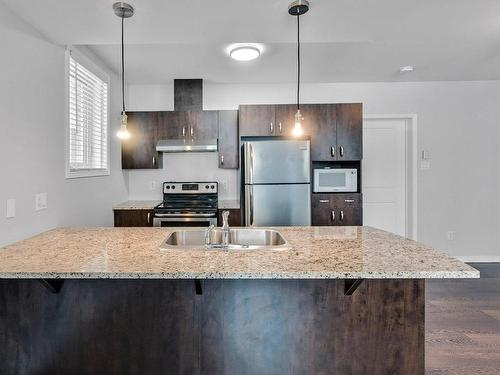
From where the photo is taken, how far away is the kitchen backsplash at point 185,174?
14.1 ft

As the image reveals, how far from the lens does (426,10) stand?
2.09 metres

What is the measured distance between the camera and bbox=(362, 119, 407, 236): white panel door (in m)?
4.36

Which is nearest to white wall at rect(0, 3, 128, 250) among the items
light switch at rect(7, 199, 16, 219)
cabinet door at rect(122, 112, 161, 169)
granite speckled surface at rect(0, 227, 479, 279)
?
light switch at rect(7, 199, 16, 219)

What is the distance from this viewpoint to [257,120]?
3.79 meters

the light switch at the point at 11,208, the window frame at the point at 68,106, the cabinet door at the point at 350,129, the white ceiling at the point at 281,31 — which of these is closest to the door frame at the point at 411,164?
the cabinet door at the point at 350,129

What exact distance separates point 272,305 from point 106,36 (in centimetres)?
215

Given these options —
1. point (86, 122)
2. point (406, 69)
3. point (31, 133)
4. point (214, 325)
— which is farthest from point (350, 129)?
point (31, 133)

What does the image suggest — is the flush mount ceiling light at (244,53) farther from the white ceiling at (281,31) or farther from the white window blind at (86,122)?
the white window blind at (86,122)

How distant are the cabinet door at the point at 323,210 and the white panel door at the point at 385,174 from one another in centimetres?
87

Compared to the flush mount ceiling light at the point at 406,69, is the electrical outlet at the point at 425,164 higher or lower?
lower

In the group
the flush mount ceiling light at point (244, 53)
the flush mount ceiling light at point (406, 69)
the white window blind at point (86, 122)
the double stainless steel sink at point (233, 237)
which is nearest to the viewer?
the double stainless steel sink at point (233, 237)

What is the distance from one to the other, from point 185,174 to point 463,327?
11.0ft

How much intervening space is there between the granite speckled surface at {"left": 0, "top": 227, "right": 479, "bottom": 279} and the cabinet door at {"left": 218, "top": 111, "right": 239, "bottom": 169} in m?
2.12

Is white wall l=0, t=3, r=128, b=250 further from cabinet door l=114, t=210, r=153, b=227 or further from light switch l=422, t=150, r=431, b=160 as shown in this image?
light switch l=422, t=150, r=431, b=160
